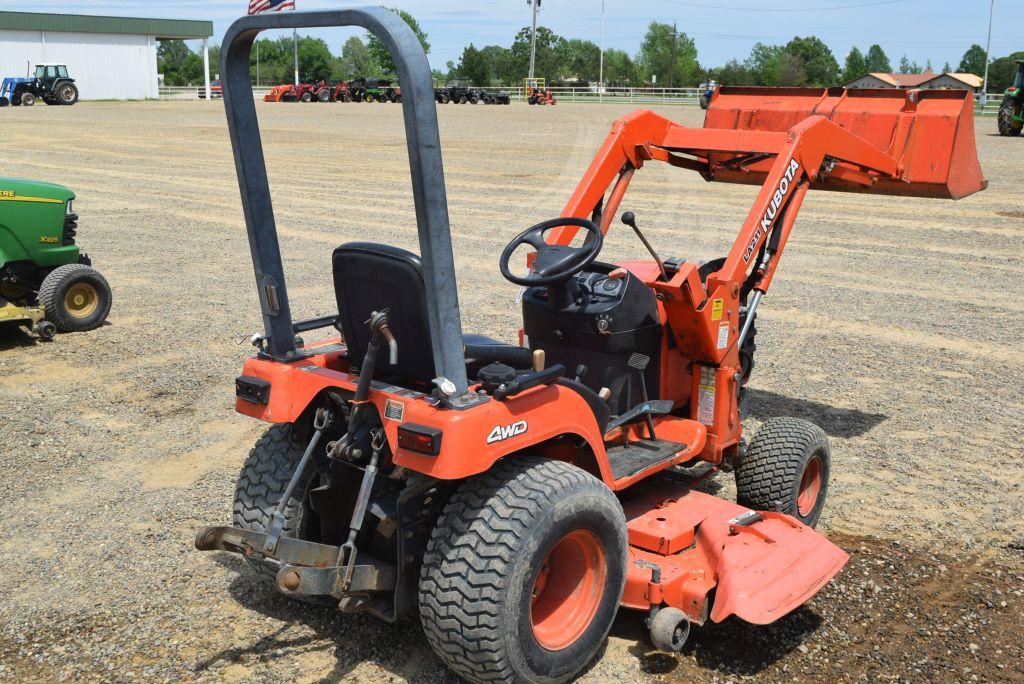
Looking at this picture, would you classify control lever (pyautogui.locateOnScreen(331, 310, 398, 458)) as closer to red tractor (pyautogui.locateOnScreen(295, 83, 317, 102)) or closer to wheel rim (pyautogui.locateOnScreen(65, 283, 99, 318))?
wheel rim (pyautogui.locateOnScreen(65, 283, 99, 318))

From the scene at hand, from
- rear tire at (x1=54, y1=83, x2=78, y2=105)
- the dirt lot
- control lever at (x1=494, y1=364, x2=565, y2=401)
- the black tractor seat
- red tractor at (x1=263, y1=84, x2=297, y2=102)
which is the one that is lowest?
the dirt lot

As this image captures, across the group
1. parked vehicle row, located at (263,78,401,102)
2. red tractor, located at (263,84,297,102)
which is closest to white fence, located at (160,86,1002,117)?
red tractor, located at (263,84,297,102)

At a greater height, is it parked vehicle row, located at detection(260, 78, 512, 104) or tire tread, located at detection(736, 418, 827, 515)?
parked vehicle row, located at detection(260, 78, 512, 104)

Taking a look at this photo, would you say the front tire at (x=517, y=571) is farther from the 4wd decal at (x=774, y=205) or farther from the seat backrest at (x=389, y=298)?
the 4wd decal at (x=774, y=205)

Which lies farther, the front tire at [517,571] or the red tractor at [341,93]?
the red tractor at [341,93]

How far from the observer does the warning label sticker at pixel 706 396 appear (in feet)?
16.1

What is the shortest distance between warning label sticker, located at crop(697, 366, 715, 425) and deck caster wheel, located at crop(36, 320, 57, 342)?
18.6 feet

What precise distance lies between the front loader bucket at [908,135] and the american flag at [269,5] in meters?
3.08

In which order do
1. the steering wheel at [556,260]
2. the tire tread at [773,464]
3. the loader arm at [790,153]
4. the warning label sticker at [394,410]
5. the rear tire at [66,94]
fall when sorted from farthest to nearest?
the rear tire at [66,94] < the loader arm at [790,153] < the tire tread at [773,464] < the steering wheel at [556,260] < the warning label sticker at [394,410]

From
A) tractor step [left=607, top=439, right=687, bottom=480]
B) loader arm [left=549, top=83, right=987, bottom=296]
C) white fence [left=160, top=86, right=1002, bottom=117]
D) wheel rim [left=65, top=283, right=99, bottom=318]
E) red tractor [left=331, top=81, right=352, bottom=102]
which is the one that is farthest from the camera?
white fence [left=160, top=86, right=1002, bottom=117]

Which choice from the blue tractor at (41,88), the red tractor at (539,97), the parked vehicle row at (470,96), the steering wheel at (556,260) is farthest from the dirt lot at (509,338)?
the red tractor at (539,97)

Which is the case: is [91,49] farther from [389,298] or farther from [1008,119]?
[389,298]

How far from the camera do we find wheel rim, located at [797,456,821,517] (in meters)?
5.14

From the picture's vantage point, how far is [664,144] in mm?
5562
